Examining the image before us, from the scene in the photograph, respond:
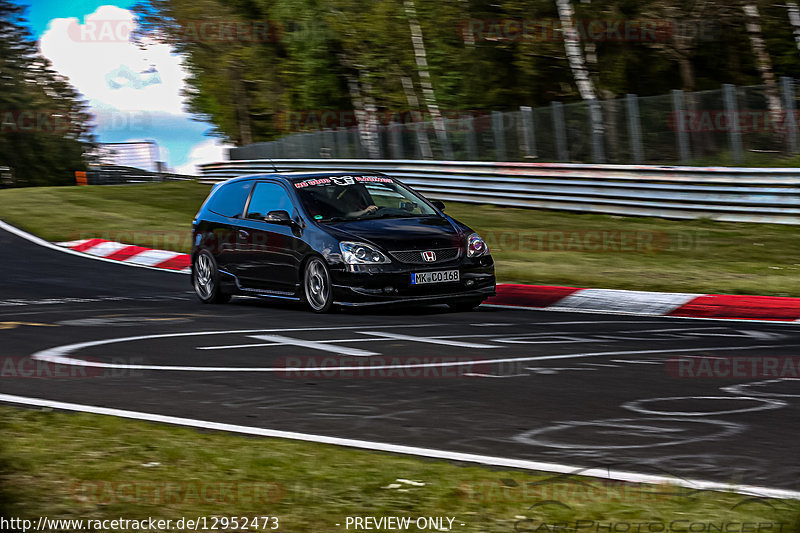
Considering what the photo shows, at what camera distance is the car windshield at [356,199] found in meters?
12.1

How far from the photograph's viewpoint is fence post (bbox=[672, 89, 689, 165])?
69.7ft

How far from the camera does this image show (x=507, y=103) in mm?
35594

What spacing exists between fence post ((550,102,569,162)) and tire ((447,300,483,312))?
12.6 metres

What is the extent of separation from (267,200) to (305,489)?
8.84m

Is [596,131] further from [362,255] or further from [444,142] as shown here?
[362,255]

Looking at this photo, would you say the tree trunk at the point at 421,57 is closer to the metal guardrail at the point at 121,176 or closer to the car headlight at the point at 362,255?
the metal guardrail at the point at 121,176

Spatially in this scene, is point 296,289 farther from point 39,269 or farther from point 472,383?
point 39,269

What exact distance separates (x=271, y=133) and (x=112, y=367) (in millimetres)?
55957

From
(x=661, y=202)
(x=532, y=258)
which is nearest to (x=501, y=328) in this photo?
(x=532, y=258)

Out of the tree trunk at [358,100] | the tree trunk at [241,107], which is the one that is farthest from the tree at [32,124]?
the tree trunk at [358,100]

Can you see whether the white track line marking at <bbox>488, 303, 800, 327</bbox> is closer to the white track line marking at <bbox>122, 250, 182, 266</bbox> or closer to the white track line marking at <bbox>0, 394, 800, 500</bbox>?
the white track line marking at <bbox>0, 394, 800, 500</bbox>

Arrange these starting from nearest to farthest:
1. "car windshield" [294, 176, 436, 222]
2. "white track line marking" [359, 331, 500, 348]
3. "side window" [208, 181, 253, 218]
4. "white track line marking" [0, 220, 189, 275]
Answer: "white track line marking" [359, 331, 500, 348] < "car windshield" [294, 176, 436, 222] < "side window" [208, 181, 253, 218] < "white track line marking" [0, 220, 189, 275]

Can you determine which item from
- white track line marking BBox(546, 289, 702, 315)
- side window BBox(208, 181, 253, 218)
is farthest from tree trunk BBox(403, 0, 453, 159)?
white track line marking BBox(546, 289, 702, 315)

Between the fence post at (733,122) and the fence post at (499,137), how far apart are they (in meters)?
6.59
